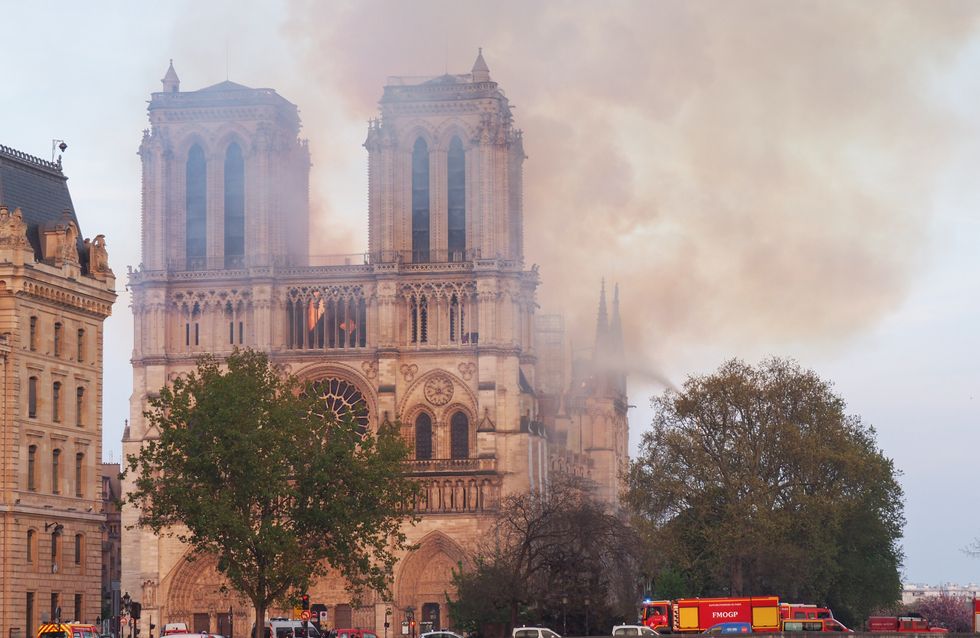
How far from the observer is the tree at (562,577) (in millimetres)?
102125

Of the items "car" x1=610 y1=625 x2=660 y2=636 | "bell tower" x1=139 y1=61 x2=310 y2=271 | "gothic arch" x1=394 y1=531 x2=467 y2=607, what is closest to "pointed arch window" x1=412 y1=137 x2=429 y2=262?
"bell tower" x1=139 y1=61 x2=310 y2=271

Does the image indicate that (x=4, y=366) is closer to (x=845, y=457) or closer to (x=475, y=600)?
(x=475, y=600)

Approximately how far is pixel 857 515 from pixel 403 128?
44.4m

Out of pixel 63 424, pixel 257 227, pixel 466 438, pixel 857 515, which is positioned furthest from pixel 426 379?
pixel 63 424

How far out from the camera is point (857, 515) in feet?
409

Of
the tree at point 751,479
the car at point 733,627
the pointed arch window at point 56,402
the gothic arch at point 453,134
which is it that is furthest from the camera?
the gothic arch at point 453,134

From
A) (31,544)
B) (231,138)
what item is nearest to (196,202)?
(231,138)

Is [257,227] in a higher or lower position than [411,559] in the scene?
higher

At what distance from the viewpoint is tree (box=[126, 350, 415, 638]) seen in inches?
3484

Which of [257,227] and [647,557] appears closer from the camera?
[647,557]

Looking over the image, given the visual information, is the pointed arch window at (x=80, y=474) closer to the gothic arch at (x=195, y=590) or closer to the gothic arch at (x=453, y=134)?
the gothic arch at (x=195, y=590)

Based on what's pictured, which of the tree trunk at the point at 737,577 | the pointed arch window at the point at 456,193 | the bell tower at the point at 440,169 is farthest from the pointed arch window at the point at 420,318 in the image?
the tree trunk at the point at 737,577

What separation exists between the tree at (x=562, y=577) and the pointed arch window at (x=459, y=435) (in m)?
34.1

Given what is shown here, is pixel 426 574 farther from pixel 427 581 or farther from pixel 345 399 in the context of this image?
pixel 345 399
